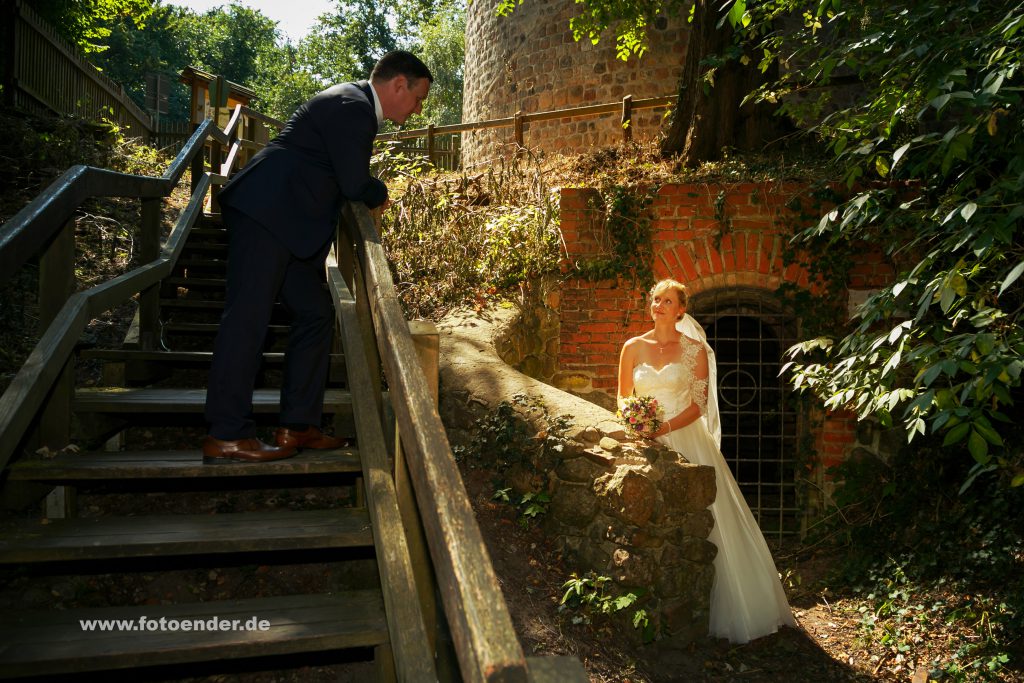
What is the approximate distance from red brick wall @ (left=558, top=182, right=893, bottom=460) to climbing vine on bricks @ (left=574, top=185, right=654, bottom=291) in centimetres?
8

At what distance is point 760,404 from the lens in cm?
771

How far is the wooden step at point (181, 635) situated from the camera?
225 cm

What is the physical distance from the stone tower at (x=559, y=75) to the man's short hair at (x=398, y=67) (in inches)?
337

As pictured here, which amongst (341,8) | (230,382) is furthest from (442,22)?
(230,382)

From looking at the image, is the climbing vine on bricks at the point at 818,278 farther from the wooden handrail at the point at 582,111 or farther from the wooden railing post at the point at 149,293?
the wooden railing post at the point at 149,293

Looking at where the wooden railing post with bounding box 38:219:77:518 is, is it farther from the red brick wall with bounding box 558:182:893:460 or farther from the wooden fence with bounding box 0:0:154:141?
the wooden fence with bounding box 0:0:154:141

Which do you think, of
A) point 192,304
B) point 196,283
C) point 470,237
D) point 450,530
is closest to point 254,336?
point 450,530

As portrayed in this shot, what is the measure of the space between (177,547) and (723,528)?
376 centimetres

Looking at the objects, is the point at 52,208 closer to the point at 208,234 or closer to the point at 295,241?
the point at 295,241

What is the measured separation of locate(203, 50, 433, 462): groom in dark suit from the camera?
3092 mm

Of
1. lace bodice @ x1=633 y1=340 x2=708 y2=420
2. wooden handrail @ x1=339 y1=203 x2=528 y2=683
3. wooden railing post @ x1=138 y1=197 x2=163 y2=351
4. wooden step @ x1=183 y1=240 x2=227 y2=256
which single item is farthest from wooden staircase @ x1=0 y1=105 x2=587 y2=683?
lace bodice @ x1=633 y1=340 x2=708 y2=420

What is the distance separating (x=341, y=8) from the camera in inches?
1555

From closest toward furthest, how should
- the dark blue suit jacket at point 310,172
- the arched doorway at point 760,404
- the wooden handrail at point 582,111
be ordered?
the dark blue suit jacket at point 310,172
the arched doorway at point 760,404
the wooden handrail at point 582,111

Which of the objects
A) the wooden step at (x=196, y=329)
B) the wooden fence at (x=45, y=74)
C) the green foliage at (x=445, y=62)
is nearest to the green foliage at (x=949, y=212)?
the wooden step at (x=196, y=329)
